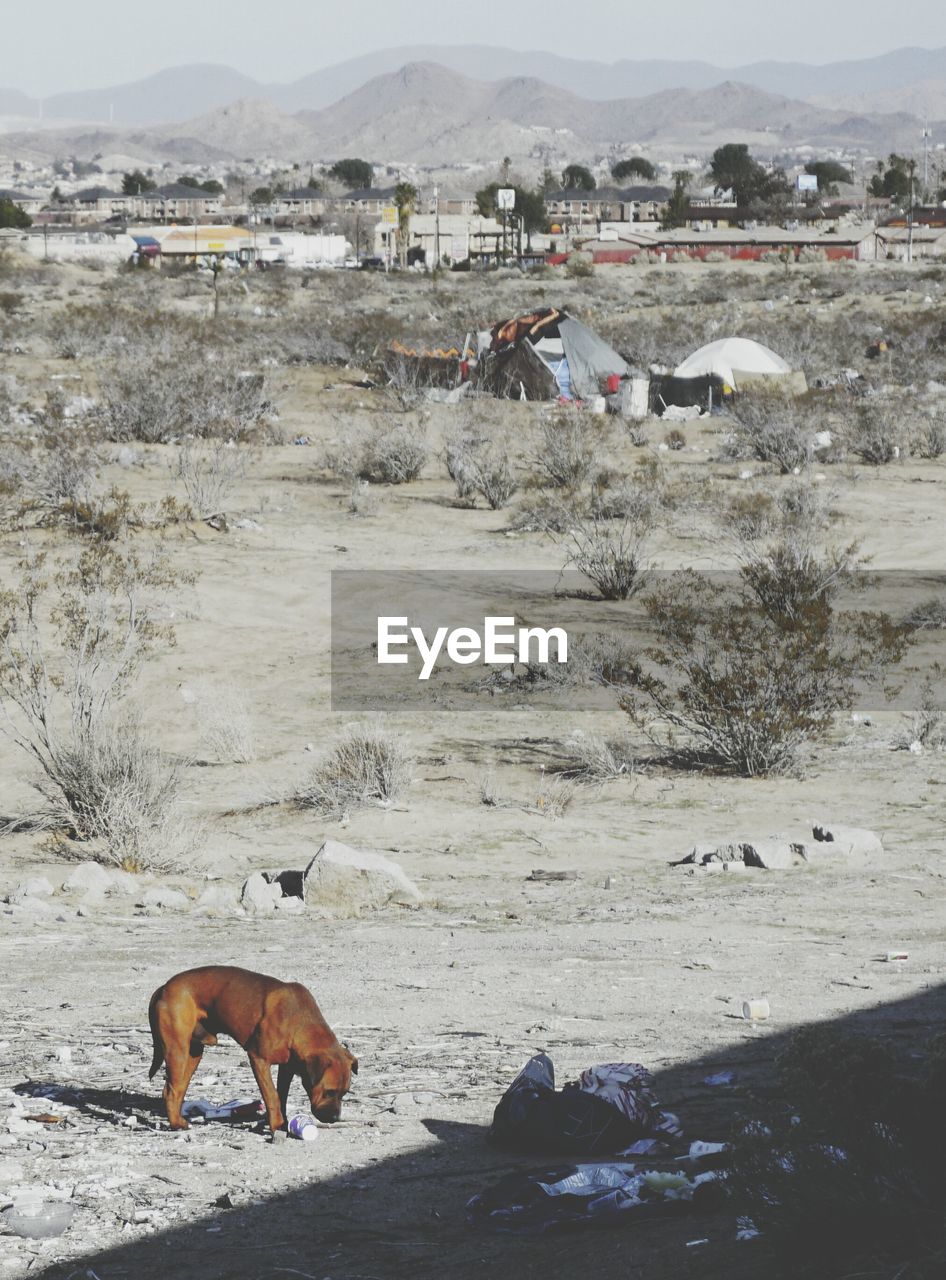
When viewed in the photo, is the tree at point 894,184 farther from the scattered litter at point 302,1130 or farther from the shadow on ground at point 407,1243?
the shadow on ground at point 407,1243

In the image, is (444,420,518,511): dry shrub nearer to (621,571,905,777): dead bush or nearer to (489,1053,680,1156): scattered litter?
(621,571,905,777): dead bush

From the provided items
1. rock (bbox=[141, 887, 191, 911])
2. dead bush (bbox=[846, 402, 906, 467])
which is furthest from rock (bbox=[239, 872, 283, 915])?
dead bush (bbox=[846, 402, 906, 467])

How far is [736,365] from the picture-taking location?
1250 inches

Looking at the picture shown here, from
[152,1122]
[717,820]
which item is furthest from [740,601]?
[152,1122]

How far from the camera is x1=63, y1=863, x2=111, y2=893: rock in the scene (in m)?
9.38

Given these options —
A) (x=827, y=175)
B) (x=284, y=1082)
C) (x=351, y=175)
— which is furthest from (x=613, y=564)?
(x=351, y=175)

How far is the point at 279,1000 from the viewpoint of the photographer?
16.9 feet

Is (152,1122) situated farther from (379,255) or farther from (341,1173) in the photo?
(379,255)

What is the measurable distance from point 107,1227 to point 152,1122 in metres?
0.80

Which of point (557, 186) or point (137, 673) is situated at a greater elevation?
point (557, 186)

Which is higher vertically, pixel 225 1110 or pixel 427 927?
pixel 225 1110

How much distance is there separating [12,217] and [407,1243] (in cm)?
10024

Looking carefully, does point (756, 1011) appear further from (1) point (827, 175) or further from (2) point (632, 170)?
(2) point (632, 170)

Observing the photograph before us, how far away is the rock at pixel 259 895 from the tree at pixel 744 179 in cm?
10262
